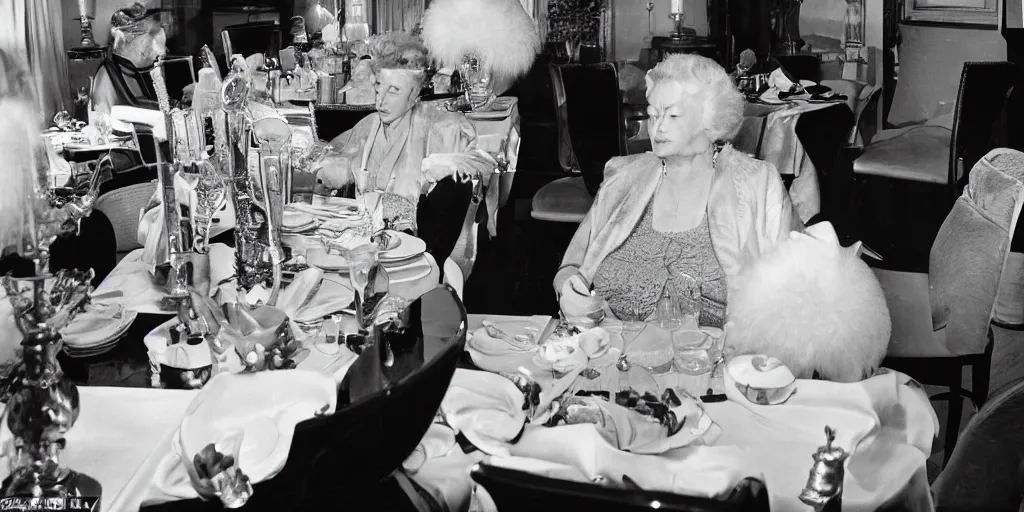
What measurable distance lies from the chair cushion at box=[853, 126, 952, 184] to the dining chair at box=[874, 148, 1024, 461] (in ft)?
7.86

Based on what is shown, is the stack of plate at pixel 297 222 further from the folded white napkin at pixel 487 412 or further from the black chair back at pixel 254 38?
the black chair back at pixel 254 38

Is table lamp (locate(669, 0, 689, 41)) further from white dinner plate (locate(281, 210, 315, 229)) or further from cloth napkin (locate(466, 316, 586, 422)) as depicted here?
cloth napkin (locate(466, 316, 586, 422))

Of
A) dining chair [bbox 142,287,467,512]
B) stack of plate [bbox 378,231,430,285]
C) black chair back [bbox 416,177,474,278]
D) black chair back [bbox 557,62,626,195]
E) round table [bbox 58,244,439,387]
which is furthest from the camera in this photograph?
black chair back [bbox 557,62,626,195]

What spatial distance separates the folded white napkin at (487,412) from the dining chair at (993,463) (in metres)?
0.56

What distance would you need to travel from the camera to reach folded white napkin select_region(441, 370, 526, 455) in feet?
3.99

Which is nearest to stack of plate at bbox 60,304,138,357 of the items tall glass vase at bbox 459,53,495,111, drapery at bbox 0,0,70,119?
tall glass vase at bbox 459,53,495,111

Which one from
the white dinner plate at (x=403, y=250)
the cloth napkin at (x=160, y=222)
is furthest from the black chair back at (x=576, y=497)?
the white dinner plate at (x=403, y=250)

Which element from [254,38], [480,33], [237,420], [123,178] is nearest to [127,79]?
[254,38]

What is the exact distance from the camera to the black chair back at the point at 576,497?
2.77 ft

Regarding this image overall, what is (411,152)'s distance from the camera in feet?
11.8

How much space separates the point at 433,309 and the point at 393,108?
216 centimetres

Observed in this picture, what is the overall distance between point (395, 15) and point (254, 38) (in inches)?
30.1

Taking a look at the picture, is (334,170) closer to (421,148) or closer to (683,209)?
(421,148)

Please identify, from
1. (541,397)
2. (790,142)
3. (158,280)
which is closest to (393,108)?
(158,280)
